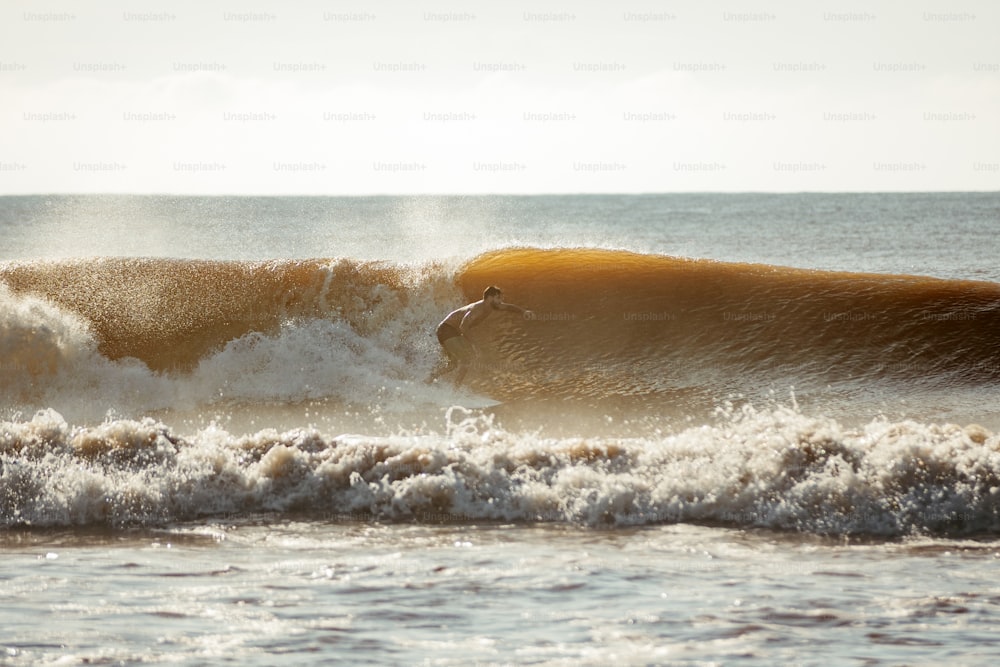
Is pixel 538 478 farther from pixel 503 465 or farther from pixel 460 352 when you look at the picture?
pixel 460 352

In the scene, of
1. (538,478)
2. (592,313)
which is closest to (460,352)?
(592,313)

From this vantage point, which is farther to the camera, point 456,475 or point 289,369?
point 289,369

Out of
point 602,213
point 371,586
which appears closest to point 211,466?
point 371,586

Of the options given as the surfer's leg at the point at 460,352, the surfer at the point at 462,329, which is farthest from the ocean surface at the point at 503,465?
the surfer at the point at 462,329

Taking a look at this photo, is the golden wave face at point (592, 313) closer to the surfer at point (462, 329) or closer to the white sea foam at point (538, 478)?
the surfer at point (462, 329)

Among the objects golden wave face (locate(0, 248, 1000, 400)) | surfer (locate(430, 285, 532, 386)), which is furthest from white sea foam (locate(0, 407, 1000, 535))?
golden wave face (locate(0, 248, 1000, 400))

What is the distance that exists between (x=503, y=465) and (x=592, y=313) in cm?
647

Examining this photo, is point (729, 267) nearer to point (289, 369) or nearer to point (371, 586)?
point (289, 369)

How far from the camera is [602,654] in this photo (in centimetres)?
603

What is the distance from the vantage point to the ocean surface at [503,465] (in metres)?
6.52

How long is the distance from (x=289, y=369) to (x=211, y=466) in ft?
17.8

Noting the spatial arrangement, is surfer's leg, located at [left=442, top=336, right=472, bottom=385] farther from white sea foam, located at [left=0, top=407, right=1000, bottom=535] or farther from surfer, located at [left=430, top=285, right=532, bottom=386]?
white sea foam, located at [left=0, top=407, right=1000, bottom=535]

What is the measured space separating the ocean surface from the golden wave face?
0.17 feet

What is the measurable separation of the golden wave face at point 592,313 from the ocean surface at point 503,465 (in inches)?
2.0
